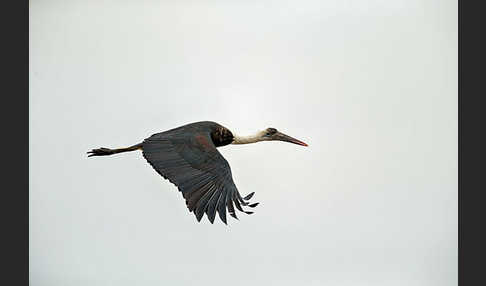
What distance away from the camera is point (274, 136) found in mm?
4293

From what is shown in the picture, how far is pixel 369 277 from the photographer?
4.52 m

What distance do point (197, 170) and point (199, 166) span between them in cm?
3

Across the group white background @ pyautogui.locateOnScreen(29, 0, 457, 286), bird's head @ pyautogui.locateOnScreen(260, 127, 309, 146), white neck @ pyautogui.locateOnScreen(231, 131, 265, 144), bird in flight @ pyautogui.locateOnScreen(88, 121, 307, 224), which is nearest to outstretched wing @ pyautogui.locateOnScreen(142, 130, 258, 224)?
bird in flight @ pyautogui.locateOnScreen(88, 121, 307, 224)

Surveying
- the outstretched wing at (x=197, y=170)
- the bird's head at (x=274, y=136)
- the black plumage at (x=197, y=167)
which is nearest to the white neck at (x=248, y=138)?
the bird's head at (x=274, y=136)

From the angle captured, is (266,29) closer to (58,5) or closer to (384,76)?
(384,76)

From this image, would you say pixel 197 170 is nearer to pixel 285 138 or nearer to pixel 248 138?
pixel 248 138

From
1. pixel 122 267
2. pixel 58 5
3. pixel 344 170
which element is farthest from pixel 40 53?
pixel 344 170

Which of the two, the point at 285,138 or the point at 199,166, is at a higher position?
the point at 285,138

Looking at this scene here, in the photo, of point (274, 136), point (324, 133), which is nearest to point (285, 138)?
point (274, 136)

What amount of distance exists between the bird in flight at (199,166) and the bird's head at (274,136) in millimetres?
225

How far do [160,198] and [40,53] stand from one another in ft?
4.21

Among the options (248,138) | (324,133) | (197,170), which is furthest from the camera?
(324,133)

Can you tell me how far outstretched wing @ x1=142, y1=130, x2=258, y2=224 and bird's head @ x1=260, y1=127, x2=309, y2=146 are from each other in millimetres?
468

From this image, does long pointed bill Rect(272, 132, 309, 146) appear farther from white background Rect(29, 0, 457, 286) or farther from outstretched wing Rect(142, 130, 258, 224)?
outstretched wing Rect(142, 130, 258, 224)
